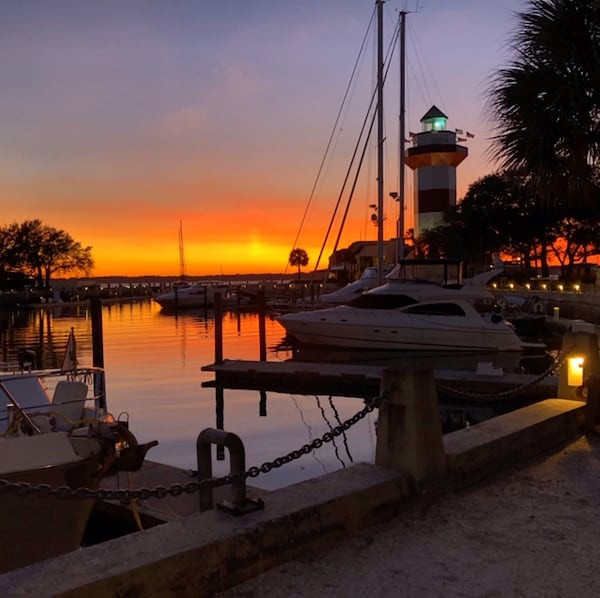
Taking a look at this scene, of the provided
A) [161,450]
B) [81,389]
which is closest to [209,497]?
[81,389]

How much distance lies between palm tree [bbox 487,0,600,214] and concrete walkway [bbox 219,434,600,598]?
6.29m

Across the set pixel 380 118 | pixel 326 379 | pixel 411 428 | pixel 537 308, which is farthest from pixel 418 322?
pixel 411 428

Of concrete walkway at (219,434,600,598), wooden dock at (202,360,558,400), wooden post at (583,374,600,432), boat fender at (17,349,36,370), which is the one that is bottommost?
wooden dock at (202,360,558,400)

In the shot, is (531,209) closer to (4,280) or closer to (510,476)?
(510,476)

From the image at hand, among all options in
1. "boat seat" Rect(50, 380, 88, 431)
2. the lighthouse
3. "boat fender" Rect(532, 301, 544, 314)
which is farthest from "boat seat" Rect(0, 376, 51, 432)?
the lighthouse

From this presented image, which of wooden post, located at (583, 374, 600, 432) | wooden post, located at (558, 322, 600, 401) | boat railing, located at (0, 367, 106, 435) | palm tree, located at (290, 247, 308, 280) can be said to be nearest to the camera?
boat railing, located at (0, 367, 106, 435)

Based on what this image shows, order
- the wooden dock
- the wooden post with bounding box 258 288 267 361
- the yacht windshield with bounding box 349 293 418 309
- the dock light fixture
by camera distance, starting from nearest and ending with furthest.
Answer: the dock light fixture
the wooden dock
the wooden post with bounding box 258 288 267 361
the yacht windshield with bounding box 349 293 418 309

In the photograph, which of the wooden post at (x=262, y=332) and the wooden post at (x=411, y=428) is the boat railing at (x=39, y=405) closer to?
the wooden post at (x=411, y=428)

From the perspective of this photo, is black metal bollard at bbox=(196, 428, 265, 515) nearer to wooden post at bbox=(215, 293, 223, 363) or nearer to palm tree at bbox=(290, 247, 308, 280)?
wooden post at bbox=(215, 293, 223, 363)

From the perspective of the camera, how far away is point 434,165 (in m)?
67.4

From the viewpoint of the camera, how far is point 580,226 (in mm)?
56312

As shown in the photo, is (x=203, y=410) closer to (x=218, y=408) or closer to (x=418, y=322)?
(x=218, y=408)

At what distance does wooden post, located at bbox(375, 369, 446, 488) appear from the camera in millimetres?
5039

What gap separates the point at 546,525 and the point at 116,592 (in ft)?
10.1
